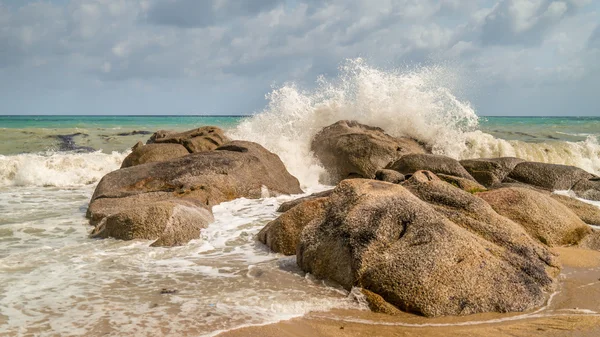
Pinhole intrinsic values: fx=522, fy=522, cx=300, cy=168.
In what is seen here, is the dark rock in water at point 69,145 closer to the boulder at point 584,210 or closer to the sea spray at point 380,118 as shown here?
the sea spray at point 380,118

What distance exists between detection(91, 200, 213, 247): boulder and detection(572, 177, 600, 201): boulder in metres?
7.99

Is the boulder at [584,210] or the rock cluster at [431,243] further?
the boulder at [584,210]

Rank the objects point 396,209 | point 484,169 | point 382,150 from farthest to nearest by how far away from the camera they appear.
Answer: point 382,150, point 484,169, point 396,209

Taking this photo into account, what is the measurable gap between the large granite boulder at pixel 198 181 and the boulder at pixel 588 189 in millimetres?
5813

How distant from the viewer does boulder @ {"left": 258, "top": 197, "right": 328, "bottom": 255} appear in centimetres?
595

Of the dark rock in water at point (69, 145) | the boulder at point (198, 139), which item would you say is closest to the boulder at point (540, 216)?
the boulder at point (198, 139)

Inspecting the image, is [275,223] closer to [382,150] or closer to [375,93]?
[382,150]

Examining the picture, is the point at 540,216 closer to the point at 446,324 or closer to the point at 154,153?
the point at 446,324

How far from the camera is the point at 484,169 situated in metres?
11.4

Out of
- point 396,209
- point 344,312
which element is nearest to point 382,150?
point 396,209

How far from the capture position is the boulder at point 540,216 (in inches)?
243

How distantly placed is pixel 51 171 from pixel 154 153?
4.46 metres

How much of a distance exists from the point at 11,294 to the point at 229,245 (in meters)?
Answer: 2.53

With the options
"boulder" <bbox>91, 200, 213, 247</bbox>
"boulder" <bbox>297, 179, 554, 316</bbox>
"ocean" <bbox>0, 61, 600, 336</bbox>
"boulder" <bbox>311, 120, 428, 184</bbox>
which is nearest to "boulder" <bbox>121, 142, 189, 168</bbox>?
"ocean" <bbox>0, 61, 600, 336</bbox>
